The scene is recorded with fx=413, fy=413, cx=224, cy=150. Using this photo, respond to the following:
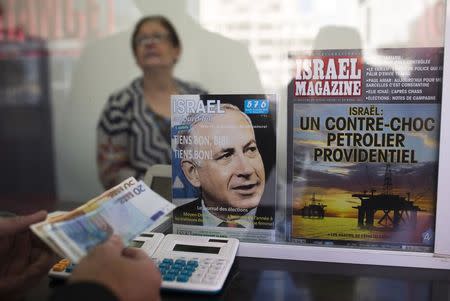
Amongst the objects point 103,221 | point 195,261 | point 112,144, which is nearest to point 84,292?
point 103,221

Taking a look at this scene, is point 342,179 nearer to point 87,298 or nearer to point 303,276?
point 303,276

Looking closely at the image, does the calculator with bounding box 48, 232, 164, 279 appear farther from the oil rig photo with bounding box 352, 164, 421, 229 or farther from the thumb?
the oil rig photo with bounding box 352, 164, 421, 229

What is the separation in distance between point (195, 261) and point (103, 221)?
20 cm

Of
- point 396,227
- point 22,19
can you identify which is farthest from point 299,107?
point 22,19

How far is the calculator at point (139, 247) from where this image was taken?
76 cm

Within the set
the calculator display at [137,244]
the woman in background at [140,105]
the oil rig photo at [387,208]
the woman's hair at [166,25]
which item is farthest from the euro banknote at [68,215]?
the woman's hair at [166,25]

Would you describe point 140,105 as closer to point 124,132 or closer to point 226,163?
point 124,132

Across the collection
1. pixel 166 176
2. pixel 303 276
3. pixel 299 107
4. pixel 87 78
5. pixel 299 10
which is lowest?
pixel 303 276

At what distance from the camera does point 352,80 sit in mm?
823

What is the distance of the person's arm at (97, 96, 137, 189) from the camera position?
1.43 meters

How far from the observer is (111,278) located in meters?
0.56

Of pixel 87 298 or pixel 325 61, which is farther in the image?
pixel 325 61

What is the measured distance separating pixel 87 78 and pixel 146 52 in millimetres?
227

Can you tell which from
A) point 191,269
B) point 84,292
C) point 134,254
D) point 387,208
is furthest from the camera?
point 387,208
